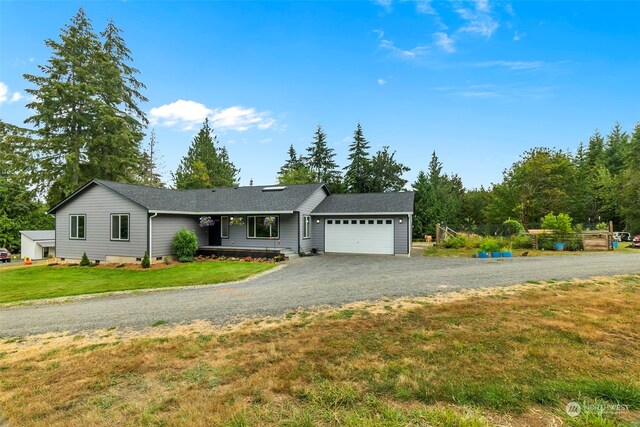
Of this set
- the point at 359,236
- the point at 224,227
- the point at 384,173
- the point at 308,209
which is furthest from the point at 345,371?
the point at 384,173

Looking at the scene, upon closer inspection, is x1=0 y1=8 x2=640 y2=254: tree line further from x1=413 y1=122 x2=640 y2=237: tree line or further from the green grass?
the green grass

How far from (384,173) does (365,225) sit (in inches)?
724

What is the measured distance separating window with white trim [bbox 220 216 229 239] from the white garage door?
5728 millimetres

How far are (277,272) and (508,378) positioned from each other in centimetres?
935

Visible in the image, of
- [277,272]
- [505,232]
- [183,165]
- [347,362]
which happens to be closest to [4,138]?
[183,165]

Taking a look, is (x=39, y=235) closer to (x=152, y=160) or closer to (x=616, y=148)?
(x=152, y=160)

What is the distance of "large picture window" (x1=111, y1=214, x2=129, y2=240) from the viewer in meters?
15.0

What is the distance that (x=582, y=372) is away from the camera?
10.6 ft

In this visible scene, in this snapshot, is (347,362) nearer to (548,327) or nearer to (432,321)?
(432,321)

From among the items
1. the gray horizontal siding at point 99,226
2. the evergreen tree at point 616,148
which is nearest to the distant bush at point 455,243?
the gray horizontal siding at point 99,226

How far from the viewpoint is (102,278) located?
1205 centimetres

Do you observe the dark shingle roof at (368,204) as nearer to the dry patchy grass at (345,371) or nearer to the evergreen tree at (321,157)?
the dry patchy grass at (345,371)

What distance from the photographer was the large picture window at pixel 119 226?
49.3ft

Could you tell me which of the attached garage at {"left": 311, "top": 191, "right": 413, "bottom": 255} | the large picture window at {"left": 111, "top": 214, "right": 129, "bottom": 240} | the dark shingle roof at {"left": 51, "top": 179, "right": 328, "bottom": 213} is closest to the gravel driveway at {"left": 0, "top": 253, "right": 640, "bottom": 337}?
the attached garage at {"left": 311, "top": 191, "right": 413, "bottom": 255}
